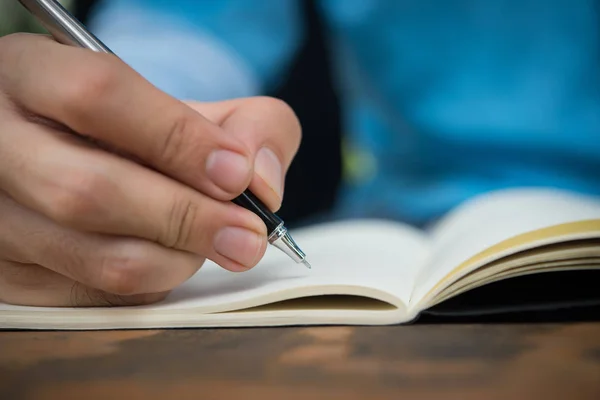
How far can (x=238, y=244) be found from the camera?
Result: 1.68 ft

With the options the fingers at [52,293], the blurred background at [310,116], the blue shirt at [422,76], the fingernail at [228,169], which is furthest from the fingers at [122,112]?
the blurred background at [310,116]

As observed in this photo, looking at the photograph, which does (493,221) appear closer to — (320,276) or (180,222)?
(320,276)

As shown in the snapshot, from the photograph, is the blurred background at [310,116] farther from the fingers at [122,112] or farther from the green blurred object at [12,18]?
the fingers at [122,112]

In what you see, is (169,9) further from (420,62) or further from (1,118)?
(1,118)

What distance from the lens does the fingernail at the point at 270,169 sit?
0.56 m

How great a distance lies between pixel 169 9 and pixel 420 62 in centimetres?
47

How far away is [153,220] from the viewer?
0.49 meters

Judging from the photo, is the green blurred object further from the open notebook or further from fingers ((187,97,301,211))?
the open notebook

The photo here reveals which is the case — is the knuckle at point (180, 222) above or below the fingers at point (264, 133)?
below

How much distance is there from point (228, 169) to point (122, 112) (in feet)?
0.30

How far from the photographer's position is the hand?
1.52 ft

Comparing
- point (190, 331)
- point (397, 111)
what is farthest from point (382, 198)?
point (190, 331)

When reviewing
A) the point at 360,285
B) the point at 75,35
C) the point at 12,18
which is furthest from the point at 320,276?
the point at 12,18

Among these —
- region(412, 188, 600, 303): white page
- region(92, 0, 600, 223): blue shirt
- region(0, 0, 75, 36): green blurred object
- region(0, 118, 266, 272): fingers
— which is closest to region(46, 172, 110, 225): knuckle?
region(0, 118, 266, 272): fingers
